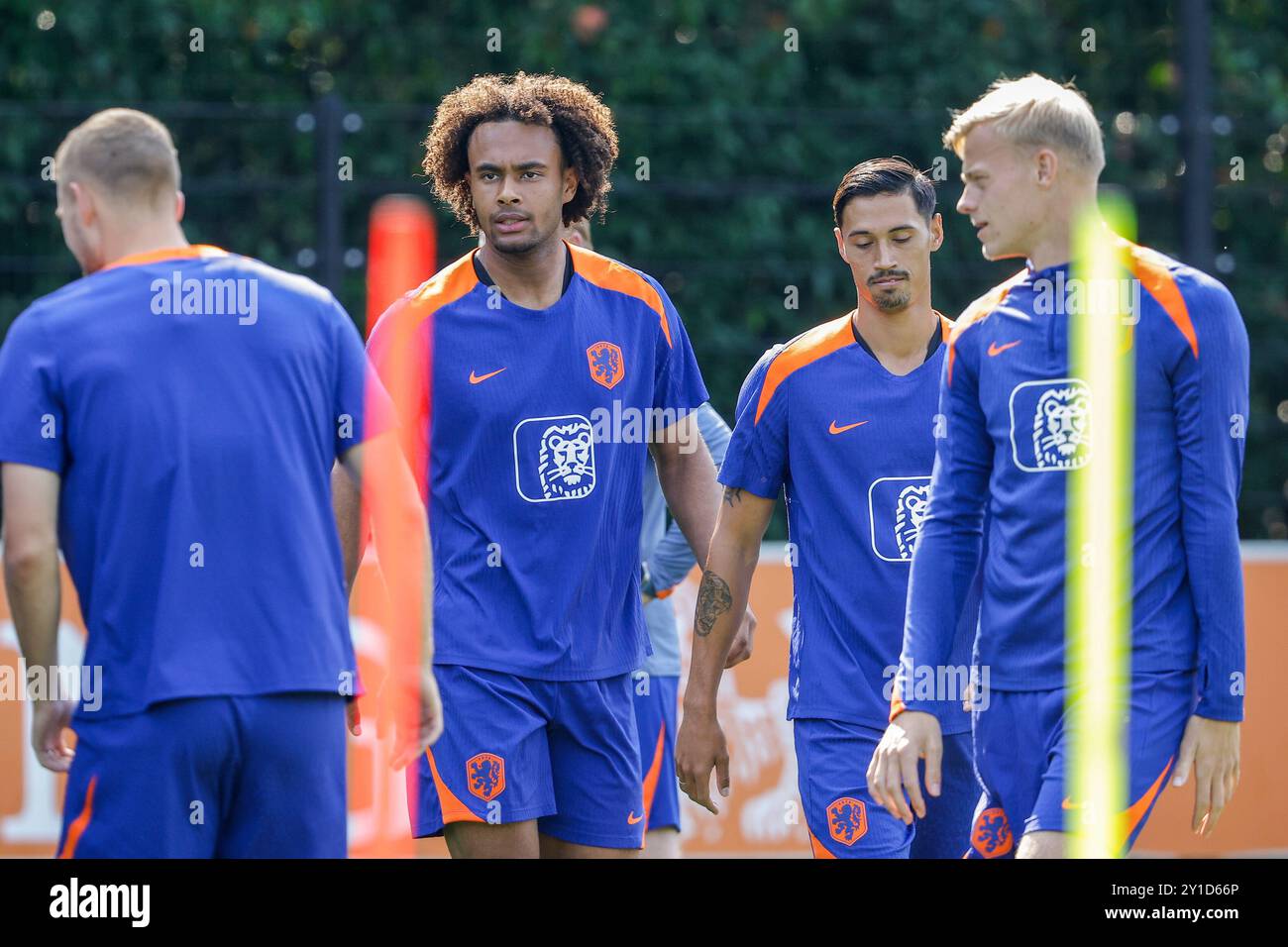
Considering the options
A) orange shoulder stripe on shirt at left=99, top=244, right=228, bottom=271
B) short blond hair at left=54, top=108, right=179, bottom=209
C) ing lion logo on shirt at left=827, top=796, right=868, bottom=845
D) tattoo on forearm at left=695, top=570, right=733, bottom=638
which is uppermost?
short blond hair at left=54, top=108, right=179, bottom=209

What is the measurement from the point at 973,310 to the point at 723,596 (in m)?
1.44

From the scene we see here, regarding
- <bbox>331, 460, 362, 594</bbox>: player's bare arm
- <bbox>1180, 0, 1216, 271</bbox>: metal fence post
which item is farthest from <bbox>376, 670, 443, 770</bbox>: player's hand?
<bbox>1180, 0, 1216, 271</bbox>: metal fence post


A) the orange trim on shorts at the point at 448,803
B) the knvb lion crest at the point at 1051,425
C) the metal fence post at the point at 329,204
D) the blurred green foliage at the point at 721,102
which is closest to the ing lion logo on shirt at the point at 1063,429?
the knvb lion crest at the point at 1051,425

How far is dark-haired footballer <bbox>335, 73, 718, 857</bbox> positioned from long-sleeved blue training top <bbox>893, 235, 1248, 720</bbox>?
1.20 metres

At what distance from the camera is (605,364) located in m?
5.64

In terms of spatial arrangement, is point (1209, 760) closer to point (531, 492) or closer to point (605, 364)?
point (531, 492)

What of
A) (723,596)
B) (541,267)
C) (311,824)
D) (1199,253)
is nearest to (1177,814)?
(1199,253)

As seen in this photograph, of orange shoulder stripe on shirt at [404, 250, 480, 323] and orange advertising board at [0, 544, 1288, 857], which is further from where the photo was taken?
orange advertising board at [0, 544, 1288, 857]

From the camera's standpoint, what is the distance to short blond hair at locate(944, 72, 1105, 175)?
4.54 m

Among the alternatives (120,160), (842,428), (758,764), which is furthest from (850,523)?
(758,764)

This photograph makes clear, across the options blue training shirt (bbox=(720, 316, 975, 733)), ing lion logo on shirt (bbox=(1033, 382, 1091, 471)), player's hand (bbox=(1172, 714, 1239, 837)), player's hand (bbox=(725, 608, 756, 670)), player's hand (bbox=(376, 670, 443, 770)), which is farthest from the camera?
player's hand (bbox=(725, 608, 756, 670))

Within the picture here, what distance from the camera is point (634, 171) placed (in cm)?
1158

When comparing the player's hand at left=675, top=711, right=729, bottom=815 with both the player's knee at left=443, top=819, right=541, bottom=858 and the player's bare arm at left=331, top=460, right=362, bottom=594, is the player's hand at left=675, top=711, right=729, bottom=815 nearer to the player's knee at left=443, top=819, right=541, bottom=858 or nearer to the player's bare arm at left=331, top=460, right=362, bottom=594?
the player's knee at left=443, top=819, right=541, bottom=858

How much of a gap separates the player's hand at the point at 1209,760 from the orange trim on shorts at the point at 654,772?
2811mm
